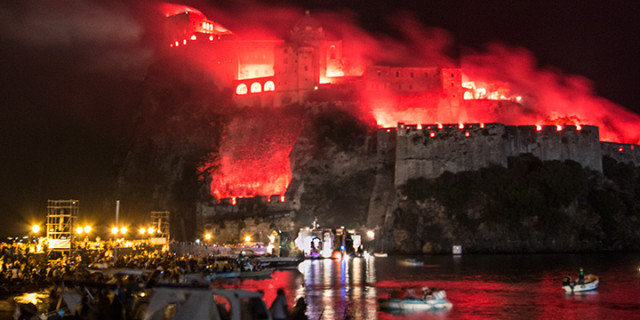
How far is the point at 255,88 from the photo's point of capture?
241 feet

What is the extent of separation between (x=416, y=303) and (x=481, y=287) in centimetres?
832

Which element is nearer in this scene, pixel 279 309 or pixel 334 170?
pixel 279 309

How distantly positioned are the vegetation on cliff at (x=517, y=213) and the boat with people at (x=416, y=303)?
33478 mm

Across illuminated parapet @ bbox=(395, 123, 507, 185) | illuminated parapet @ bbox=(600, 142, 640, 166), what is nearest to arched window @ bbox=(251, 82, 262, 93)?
illuminated parapet @ bbox=(395, 123, 507, 185)

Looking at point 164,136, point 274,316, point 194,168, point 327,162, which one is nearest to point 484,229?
point 327,162

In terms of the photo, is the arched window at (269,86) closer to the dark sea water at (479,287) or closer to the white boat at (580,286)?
the dark sea water at (479,287)

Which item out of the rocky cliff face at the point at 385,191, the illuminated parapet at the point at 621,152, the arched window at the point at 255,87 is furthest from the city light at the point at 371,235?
the illuminated parapet at the point at 621,152

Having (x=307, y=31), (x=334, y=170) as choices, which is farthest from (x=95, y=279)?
(x=307, y=31)

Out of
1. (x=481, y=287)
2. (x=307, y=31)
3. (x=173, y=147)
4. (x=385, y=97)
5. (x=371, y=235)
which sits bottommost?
(x=481, y=287)

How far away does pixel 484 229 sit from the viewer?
2200 inches

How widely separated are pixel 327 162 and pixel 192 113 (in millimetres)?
18894

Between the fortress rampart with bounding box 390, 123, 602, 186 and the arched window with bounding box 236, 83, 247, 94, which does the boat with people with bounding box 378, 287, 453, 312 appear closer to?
the fortress rampart with bounding box 390, 123, 602, 186

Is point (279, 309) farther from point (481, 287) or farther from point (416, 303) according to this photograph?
point (481, 287)

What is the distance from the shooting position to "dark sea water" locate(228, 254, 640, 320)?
22641mm
